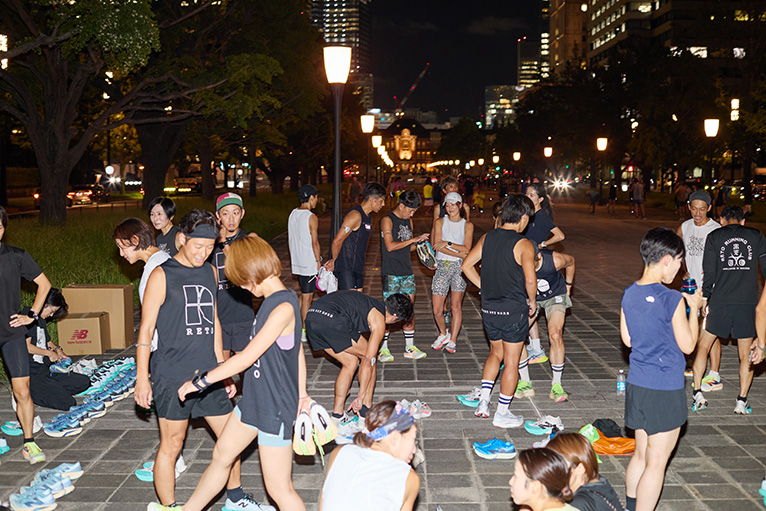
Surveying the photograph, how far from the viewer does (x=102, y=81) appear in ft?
72.2

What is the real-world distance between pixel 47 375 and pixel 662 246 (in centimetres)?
577

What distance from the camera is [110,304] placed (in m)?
9.33

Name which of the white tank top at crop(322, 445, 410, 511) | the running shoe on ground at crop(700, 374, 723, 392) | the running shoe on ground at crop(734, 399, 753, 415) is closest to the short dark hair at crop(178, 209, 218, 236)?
the white tank top at crop(322, 445, 410, 511)

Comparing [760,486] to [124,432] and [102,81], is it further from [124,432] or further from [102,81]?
[102,81]

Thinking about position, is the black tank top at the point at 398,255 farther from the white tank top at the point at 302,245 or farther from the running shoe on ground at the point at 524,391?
the running shoe on ground at the point at 524,391

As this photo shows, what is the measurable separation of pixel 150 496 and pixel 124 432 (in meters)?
1.46

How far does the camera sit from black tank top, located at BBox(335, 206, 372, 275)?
8.44 metres

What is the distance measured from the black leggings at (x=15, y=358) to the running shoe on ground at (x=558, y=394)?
15.8ft

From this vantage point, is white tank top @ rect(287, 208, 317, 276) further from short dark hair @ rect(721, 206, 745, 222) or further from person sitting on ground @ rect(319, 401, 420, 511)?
person sitting on ground @ rect(319, 401, 420, 511)

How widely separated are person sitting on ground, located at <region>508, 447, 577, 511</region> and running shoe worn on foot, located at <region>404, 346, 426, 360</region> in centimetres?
571

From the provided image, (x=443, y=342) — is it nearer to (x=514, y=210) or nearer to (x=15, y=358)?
(x=514, y=210)

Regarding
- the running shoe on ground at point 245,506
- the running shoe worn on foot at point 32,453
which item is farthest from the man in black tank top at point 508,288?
the running shoe worn on foot at point 32,453

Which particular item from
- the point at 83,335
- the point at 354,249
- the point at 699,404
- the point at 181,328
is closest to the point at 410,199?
the point at 354,249

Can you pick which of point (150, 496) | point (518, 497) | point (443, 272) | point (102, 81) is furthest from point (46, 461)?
point (102, 81)
